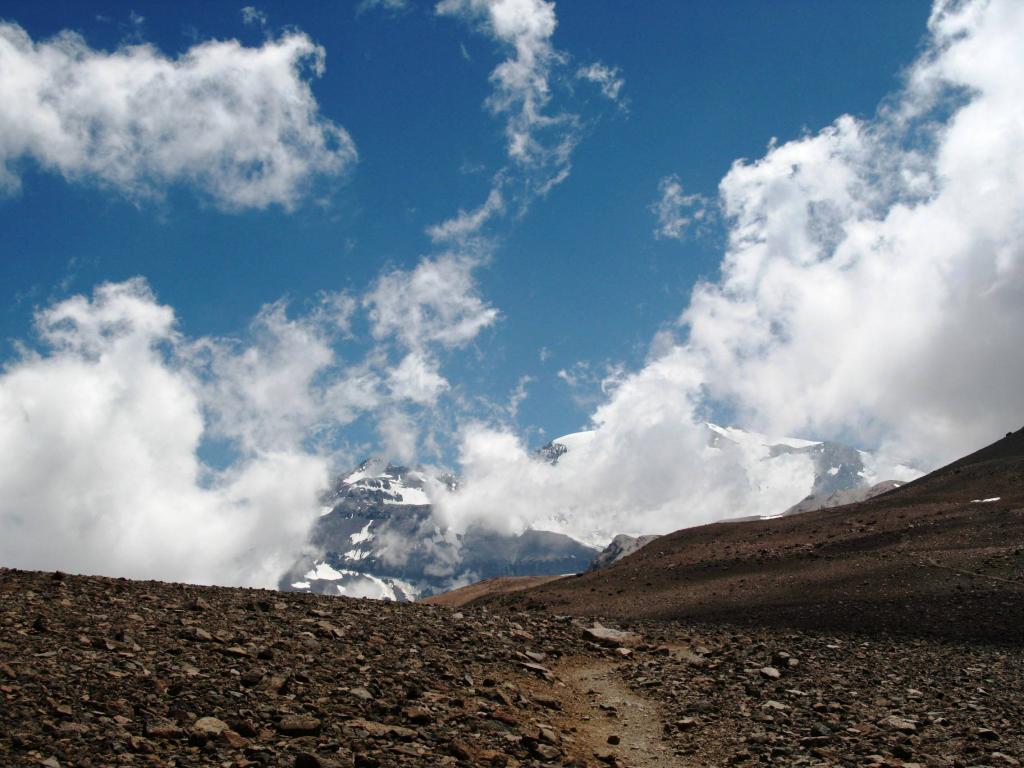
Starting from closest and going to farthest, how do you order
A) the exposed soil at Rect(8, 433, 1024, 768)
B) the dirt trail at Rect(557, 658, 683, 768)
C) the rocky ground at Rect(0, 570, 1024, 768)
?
the rocky ground at Rect(0, 570, 1024, 768) < the exposed soil at Rect(8, 433, 1024, 768) < the dirt trail at Rect(557, 658, 683, 768)

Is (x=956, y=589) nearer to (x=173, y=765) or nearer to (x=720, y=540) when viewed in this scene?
(x=720, y=540)

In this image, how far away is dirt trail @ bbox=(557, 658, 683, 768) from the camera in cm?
1464

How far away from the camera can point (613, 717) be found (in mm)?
16844

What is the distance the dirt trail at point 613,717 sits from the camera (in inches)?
576

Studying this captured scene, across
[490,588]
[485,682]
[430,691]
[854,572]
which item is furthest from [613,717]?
[490,588]

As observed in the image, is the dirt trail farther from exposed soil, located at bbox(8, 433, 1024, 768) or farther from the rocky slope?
the rocky slope

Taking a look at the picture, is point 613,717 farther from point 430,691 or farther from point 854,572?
point 854,572

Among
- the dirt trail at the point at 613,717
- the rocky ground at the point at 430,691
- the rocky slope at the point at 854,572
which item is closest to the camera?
the rocky ground at the point at 430,691

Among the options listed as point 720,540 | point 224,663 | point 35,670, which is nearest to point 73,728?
point 35,670

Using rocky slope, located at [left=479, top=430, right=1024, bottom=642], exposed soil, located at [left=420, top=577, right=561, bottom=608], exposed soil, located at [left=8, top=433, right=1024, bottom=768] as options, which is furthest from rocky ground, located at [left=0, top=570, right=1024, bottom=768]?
exposed soil, located at [left=420, top=577, right=561, bottom=608]

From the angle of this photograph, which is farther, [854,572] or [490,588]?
[490,588]

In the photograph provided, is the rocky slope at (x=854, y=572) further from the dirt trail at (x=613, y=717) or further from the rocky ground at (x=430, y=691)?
→ the dirt trail at (x=613, y=717)

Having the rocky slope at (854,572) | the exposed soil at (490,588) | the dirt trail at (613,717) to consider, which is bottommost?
the dirt trail at (613,717)

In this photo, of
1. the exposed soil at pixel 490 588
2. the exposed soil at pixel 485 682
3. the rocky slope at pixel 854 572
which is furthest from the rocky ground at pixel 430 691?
the exposed soil at pixel 490 588
